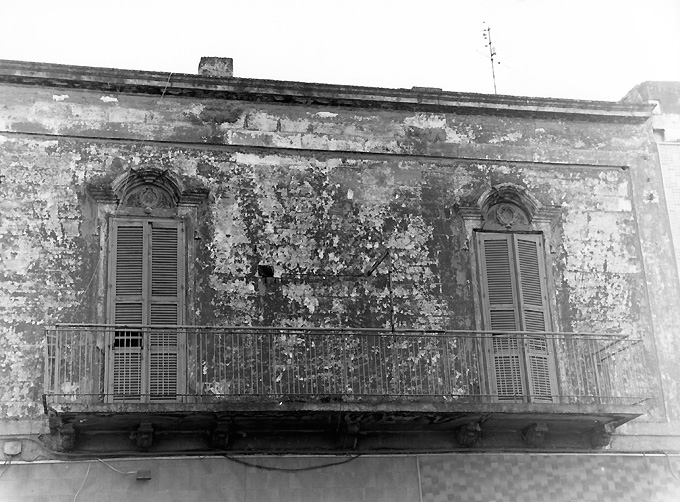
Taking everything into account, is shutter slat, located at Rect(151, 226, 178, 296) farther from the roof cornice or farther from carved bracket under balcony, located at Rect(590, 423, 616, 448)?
carved bracket under balcony, located at Rect(590, 423, 616, 448)

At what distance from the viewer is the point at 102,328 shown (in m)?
13.6

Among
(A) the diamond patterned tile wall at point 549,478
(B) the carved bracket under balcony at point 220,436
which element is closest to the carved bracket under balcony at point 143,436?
(B) the carved bracket under balcony at point 220,436

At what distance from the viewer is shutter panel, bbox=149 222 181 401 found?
13.5 m

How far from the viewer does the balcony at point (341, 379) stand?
13.2m

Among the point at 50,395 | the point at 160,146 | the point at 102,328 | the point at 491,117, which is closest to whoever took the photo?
the point at 50,395

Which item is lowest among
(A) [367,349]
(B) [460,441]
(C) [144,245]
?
(B) [460,441]

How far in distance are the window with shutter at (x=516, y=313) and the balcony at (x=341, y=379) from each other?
0.08 ft

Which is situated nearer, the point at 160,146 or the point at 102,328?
the point at 102,328

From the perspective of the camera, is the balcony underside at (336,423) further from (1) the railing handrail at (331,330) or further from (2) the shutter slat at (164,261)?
(2) the shutter slat at (164,261)

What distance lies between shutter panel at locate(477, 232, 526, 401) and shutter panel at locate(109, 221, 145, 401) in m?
3.97

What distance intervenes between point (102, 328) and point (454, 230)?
429cm

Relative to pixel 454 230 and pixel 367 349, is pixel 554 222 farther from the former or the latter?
pixel 367 349

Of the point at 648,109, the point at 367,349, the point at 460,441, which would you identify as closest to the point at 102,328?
the point at 367,349

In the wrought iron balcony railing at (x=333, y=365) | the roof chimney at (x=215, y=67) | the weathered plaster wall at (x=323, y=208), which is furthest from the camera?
the roof chimney at (x=215, y=67)
